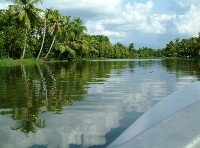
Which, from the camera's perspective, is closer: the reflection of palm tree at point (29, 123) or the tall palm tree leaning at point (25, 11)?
the reflection of palm tree at point (29, 123)

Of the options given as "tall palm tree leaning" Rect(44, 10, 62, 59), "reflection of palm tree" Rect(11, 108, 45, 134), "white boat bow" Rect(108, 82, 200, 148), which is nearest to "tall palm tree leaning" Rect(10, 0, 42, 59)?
"tall palm tree leaning" Rect(44, 10, 62, 59)

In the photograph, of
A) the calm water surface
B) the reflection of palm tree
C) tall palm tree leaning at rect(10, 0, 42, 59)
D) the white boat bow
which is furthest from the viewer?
tall palm tree leaning at rect(10, 0, 42, 59)

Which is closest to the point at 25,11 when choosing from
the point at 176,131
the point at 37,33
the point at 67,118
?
the point at 37,33

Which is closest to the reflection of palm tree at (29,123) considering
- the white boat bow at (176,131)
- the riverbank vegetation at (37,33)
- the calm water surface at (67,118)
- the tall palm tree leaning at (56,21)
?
the calm water surface at (67,118)

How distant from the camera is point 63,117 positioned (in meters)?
A: 8.54

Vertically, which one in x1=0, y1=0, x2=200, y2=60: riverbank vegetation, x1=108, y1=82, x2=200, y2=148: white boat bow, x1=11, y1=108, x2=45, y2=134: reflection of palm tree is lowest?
x1=11, y1=108, x2=45, y2=134: reflection of palm tree

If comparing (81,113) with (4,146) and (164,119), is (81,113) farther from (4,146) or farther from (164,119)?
(164,119)

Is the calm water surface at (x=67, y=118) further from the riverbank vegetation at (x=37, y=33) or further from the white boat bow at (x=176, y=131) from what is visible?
the riverbank vegetation at (x=37, y=33)

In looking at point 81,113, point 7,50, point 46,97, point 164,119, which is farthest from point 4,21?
point 164,119

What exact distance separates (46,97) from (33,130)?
5335 mm

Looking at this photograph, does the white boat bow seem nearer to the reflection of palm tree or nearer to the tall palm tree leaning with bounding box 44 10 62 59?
the reflection of palm tree

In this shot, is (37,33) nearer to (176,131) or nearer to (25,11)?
(25,11)

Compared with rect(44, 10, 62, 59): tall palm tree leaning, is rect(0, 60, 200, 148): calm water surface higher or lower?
lower

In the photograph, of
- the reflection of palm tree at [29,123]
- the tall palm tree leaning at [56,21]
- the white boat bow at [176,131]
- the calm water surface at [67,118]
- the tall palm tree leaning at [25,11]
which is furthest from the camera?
the tall palm tree leaning at [56,21]
